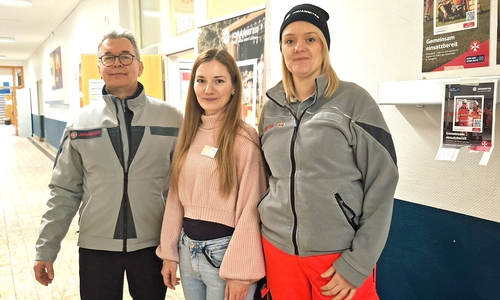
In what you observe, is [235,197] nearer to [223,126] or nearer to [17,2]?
[223,126]

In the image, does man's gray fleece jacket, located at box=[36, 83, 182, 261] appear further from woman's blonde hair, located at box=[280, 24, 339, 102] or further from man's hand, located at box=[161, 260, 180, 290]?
woman's blonde hair, located at box=[280, 24, 339, 102]

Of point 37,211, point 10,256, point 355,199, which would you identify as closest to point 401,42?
point 355,199

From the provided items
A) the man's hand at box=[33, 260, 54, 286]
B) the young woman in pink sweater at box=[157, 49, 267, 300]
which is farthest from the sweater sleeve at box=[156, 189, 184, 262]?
the man's hand at box=[33, 260, 54, 286]

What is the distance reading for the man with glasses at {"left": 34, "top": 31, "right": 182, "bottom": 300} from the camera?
163 centimetres

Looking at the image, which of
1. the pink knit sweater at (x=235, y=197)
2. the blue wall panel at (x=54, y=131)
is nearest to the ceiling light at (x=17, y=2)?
the blue wall panel at (x=54, y=131)

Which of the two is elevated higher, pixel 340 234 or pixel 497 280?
pixel 340 234

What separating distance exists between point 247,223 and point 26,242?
3.57 meters

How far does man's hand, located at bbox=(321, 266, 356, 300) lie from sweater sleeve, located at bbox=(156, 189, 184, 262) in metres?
0.59

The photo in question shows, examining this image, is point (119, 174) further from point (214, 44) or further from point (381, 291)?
point (214, 44)

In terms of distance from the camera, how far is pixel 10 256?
3781 mm

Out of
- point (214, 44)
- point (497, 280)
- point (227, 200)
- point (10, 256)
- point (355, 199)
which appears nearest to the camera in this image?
point (355, 199)

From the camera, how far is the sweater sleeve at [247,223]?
1417mm

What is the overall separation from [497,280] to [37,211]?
17.0 ft

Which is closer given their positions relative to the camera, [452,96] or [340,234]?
[340,234]
